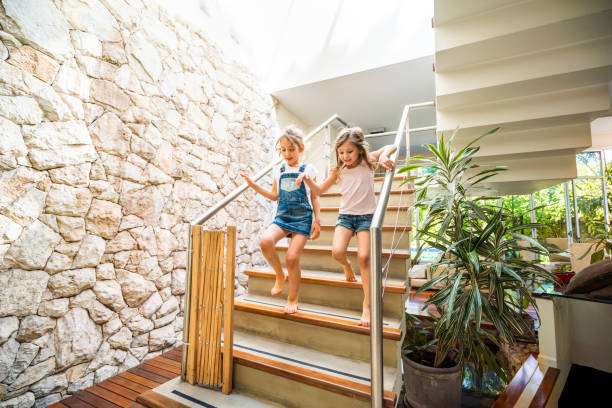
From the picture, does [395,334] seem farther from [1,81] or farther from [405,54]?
[405,54]

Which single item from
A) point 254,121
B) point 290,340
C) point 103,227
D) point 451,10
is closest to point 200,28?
point 254,121

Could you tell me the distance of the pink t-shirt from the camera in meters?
1.73

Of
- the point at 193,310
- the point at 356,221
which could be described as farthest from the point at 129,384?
the point at 356,221

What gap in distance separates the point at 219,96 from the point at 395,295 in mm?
2553

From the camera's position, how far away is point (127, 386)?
184 centimetres

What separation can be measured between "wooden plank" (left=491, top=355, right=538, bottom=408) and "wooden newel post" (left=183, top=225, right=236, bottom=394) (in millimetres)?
1624

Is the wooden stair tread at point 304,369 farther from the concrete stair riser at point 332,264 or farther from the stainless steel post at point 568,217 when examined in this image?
the stainless steel post at point 568,217

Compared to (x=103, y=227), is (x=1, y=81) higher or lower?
higher

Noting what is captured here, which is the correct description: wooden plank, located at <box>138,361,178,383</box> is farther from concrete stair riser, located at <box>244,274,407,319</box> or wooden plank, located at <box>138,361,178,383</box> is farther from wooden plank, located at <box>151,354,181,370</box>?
concrete stair riser, located at <box>244,274,407,319</box>

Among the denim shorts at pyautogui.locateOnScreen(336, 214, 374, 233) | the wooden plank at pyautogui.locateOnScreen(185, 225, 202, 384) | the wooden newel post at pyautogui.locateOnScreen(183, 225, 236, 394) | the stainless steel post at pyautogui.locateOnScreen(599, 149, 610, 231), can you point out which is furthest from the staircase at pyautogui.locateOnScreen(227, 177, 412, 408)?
the stainless steel post at pyautogui.locateOnScreen(599, 149, 610, 231)

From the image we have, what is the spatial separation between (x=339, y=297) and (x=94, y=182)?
6.01 ft

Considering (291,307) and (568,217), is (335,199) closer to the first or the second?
(291,307)

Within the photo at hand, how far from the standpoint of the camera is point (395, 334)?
1.35 metres

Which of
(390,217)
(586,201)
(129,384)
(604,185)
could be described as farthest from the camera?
(586,201)
